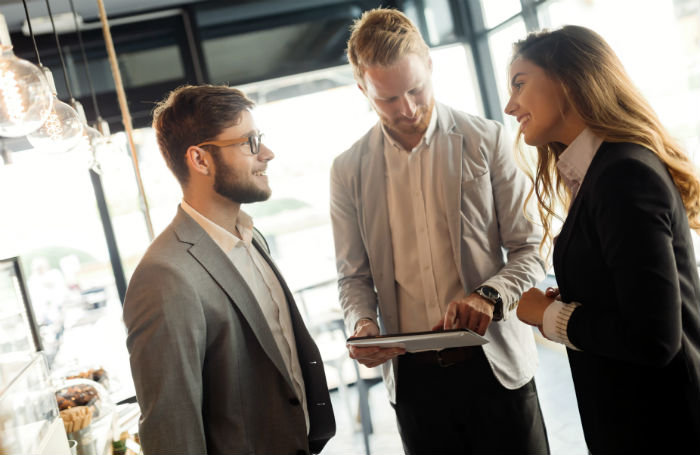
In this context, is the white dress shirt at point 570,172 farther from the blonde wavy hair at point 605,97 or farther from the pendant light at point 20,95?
the pendant light at point 20,95

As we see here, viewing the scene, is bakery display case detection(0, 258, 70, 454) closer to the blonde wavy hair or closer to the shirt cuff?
the shirt cuff

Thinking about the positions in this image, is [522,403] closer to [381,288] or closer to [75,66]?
[381,288]

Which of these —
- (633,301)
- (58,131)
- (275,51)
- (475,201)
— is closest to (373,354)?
(475,201)

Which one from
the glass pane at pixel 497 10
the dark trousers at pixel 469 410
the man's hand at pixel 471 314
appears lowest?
the dark trousers at pixel 469 410

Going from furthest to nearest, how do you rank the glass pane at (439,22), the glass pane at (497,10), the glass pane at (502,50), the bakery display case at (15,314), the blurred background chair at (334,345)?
1. the glass pane at (439,22)
2. the glass pane at (502,50)
3. the glass pane at (497,10)
4. the blurred background chair at (334,345)
5. the bakery display case at (15,314)

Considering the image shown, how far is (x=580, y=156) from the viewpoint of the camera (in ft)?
4.20

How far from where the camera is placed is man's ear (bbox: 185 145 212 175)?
1498 mm

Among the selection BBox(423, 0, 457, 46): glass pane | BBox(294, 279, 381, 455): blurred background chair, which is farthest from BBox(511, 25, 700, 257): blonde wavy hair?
BBox(423, 0, 457, 46): glass pane

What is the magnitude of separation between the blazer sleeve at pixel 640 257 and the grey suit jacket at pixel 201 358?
2.58ft

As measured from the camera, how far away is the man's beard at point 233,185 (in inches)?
59.6

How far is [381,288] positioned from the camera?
1.79m

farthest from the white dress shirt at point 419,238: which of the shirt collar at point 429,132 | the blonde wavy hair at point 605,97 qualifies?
the blonde wavy hair at point 605,97

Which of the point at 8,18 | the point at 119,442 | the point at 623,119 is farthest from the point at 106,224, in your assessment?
the point at 623,119

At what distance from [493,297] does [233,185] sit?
778 mm
